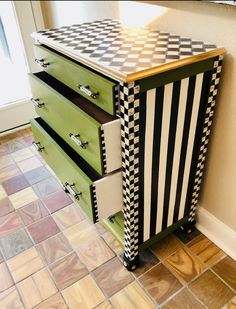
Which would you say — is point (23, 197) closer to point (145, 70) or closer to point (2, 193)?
point (2, 193)

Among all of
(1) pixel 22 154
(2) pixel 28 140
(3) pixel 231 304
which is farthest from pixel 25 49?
(3) pixel 231 304

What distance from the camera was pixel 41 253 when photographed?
1302mm

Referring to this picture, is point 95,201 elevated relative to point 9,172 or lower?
elevated

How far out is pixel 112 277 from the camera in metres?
1.19

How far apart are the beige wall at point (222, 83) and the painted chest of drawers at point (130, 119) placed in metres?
0.05

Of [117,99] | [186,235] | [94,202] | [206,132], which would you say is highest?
[117,99]

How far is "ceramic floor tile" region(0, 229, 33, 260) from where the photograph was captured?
131 centimetres

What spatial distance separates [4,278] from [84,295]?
0.36 meters

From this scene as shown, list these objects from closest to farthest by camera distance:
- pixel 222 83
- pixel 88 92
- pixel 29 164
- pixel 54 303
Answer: pixel 88 92
pixel 222 83
pixel 54 303
pixel 29 164

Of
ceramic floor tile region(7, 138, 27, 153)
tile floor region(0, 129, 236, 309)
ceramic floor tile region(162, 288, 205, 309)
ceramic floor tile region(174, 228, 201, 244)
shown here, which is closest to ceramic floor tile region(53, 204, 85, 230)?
tile floor region(0, 129, 236, 309)

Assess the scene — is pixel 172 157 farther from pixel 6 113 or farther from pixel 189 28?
pixel 6 113

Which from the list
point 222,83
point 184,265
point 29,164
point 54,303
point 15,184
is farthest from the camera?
point 29,164

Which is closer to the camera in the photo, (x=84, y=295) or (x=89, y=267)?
(x=84, y=295)

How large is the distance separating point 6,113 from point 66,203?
3.18 feet
